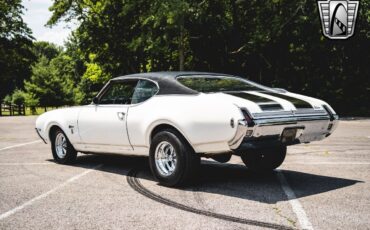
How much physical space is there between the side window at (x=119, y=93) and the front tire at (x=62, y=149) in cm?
125

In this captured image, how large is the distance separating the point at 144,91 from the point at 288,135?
209 centimetres

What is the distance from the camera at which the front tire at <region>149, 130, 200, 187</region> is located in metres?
5.54

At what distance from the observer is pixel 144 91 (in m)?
6.37

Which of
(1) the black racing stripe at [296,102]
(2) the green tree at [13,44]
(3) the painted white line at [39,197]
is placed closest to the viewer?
(3) the painted white line at [39,197]

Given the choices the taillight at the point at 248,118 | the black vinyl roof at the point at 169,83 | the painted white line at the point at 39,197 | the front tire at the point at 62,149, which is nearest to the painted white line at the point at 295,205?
the taillight at the point at 248,118

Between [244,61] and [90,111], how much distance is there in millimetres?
24661

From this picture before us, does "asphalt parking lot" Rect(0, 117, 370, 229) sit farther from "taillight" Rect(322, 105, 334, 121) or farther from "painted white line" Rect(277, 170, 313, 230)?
"taillight" Rect(322, 105, 334, 121)

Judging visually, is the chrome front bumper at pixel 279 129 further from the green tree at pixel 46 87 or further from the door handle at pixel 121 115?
the green tree at pixel 46 87

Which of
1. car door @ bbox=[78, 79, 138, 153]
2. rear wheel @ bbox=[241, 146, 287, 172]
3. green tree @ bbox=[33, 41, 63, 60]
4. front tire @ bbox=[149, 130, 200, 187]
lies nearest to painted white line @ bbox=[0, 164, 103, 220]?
car door @ bbox=[78, 79, 138, 153]

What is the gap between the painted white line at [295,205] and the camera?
4156mm

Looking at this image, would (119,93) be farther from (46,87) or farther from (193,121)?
(46,87)

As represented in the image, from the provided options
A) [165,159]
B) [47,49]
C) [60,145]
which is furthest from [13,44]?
[47,49]

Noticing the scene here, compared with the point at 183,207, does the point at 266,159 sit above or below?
above

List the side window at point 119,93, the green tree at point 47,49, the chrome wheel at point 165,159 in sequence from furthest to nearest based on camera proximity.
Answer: the green tree at point 47,49 → the side window at point 119,93 → the chrome wheel at point 165,159
